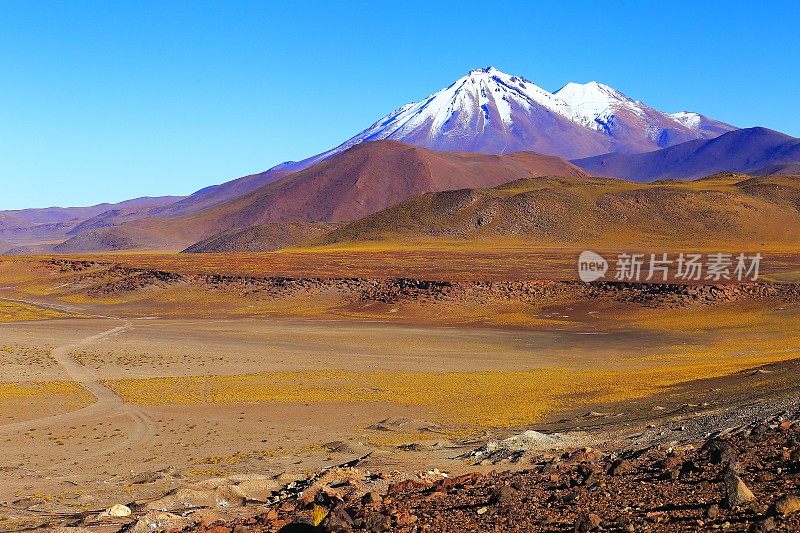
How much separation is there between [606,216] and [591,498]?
323 feet

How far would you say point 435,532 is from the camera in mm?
9297

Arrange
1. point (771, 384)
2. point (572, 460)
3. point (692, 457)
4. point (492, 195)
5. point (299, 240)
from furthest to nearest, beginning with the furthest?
point (299, 240), point (492, 195), point (771, 384), point (572, 460), point (692, 457)

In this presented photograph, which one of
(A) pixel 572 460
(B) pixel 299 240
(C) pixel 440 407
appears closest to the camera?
(A) pixel 572 460

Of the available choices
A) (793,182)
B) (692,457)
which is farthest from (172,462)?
(793,182)

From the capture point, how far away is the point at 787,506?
832 centimetres

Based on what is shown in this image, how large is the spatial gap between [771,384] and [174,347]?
22.3m

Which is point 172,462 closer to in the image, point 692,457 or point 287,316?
point 692,457

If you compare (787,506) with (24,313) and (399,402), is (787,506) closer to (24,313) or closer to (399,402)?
(399,402)

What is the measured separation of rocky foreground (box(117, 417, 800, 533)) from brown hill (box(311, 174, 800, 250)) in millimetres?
84869

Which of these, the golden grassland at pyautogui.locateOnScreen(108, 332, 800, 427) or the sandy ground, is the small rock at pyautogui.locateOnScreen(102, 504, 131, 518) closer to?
the sandy ground

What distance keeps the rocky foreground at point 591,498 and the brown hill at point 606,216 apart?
84869 mm

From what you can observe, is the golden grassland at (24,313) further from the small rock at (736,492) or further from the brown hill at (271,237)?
the brown hill at (271,237)

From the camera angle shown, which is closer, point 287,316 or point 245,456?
point 245,456

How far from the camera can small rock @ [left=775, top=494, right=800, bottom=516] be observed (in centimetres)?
830
